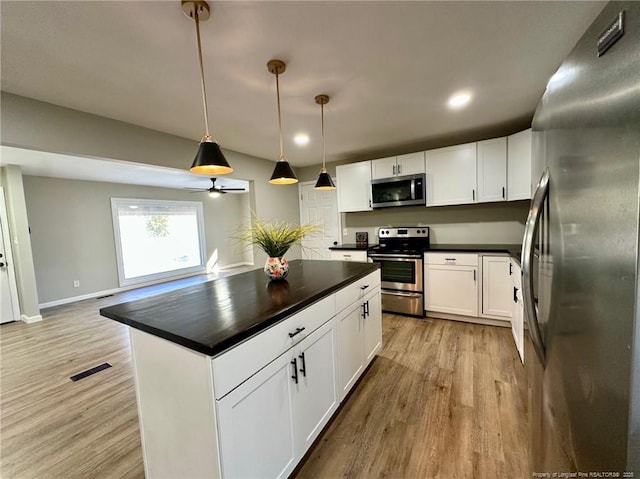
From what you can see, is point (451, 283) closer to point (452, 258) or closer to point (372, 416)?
point (452, 258)

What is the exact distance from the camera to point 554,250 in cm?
77

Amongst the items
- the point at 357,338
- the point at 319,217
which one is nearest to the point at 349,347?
the point at 357,338

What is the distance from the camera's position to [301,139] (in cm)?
334

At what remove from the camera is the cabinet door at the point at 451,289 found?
3.14 metres

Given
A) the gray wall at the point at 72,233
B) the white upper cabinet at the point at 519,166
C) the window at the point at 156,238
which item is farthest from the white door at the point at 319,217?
the gray wall at the point at 72,233

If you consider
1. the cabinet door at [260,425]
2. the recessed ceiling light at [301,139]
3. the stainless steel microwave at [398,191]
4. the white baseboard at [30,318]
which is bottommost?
the white baseboard at [30,318]

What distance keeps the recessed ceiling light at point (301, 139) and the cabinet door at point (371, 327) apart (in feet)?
6.79

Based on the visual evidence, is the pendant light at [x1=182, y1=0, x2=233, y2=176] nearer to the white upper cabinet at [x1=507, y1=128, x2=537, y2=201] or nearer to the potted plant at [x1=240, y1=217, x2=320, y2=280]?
the potted plant at [x1=240, y1=217, x2=320, y2=280]

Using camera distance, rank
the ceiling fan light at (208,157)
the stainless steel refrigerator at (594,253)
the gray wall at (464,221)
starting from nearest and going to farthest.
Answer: the stainless steel refrigerator at (594,253) → the ceiling fan light at (208,157) → the gray wall at (464,221)

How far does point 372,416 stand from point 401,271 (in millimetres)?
2026

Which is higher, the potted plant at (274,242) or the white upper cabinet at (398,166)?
the white upper cabinet at (398,166)

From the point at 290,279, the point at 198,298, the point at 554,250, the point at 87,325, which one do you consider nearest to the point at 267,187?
the point at 290,279

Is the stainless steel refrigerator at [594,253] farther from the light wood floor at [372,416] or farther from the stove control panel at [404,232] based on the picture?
the stove control panel at [404,232]

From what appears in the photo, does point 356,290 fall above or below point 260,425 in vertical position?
above
